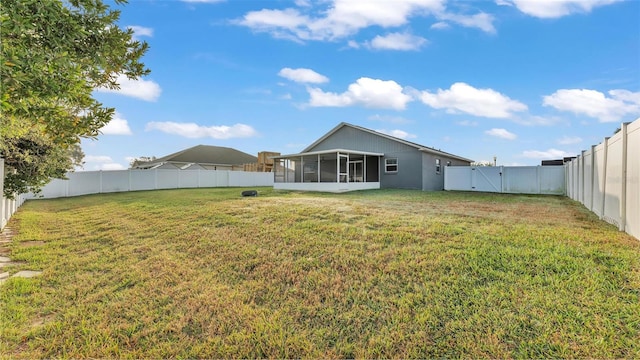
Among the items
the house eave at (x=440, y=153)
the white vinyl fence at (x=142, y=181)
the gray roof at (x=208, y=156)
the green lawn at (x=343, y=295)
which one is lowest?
the green lawn at (x=343, y=295)

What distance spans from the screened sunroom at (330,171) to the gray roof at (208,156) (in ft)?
48.8

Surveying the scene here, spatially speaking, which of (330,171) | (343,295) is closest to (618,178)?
(343,295)

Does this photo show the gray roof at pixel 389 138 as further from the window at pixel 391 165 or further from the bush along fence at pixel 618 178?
the bush along fence at pixel 618 178

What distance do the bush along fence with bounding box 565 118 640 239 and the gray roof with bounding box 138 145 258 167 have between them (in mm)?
31715

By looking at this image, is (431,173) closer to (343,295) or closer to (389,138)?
(389,138)

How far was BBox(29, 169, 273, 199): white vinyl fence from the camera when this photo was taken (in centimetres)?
1738

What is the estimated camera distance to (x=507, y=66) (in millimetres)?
10055

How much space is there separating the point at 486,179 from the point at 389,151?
608 centimetres

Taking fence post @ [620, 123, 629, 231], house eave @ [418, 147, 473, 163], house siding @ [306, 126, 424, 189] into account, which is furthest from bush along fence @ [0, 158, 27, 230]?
house eave @ [418, 147, 473, 163]

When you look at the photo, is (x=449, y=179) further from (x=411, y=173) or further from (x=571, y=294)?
(x=571, y=294)

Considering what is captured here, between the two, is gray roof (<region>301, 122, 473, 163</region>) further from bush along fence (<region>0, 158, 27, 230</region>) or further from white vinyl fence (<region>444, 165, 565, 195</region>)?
bush along fence (<region>0, 158, 27, 230</region>)

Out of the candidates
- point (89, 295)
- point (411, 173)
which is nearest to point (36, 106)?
point (89, 295)

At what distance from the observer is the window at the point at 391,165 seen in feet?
60.2

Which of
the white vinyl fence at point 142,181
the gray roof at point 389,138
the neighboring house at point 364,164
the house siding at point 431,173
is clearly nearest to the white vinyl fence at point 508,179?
the house siding at point 431,173
